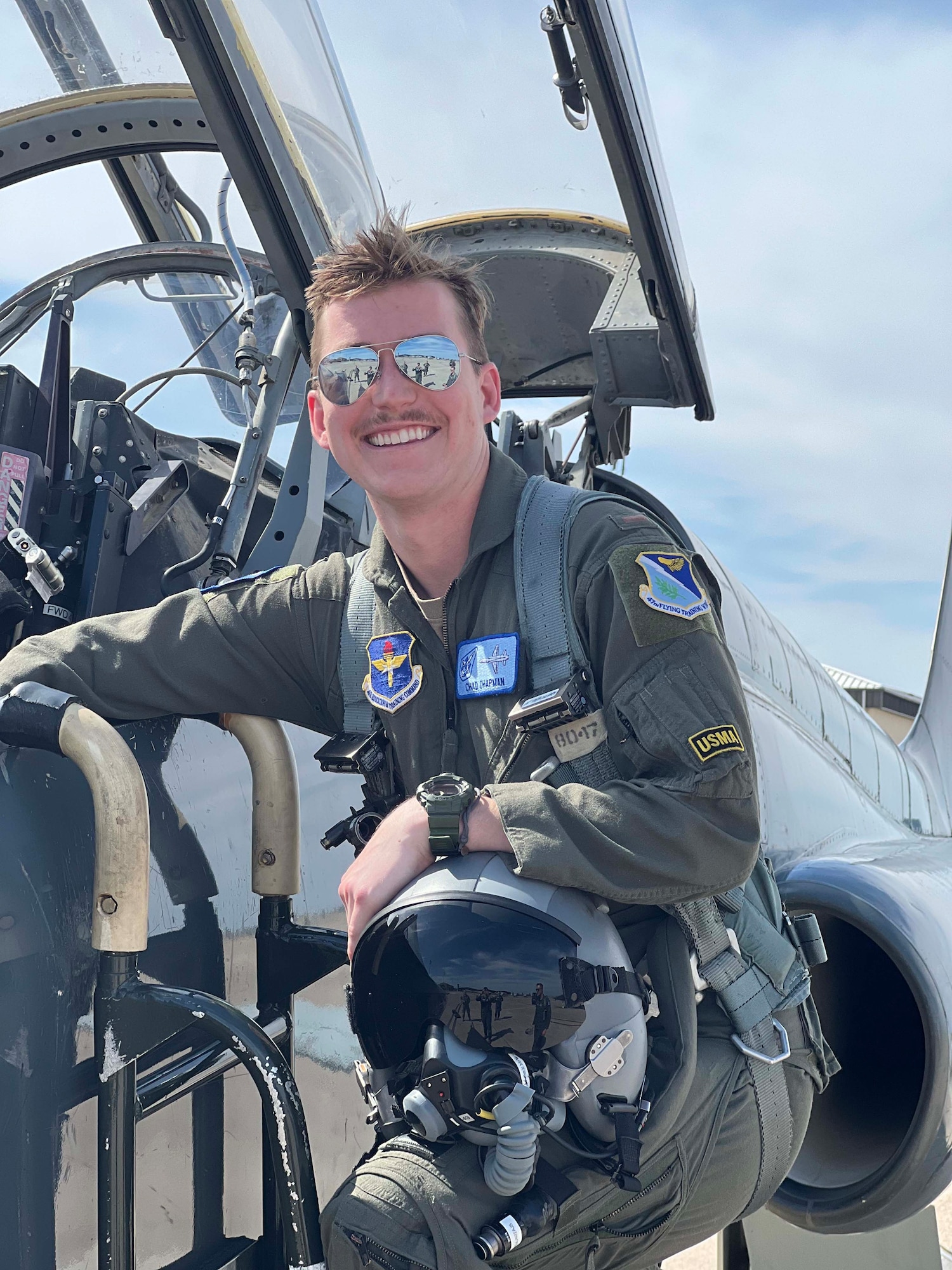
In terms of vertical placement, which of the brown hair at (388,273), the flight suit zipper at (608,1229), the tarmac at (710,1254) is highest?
the brown hair at (388,273)

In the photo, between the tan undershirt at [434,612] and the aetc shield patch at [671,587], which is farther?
the tan undershirt at [434,612]

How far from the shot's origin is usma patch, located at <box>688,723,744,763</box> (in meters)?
1.61

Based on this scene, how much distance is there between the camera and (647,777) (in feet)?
5.49

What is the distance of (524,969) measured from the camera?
147 cm

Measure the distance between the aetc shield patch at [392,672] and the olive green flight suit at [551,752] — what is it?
2 cm

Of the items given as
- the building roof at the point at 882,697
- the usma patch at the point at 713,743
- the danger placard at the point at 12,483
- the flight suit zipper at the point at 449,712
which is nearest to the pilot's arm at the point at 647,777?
the usma patch at the point at 713,743

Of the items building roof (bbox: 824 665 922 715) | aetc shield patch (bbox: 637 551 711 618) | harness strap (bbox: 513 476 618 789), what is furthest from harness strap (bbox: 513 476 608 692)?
building roof (bbox: 824 665 922 715)

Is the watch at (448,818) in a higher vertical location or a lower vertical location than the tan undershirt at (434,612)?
lower

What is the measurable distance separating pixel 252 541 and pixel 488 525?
85cm

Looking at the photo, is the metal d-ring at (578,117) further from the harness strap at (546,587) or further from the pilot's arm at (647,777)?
the pilot's arm at (647,777)

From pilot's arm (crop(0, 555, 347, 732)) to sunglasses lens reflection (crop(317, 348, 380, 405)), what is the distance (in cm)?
32

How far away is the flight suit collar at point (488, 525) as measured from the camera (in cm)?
187

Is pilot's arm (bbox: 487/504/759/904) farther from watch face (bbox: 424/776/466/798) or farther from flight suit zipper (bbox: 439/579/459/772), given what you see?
flight suit zipper (bbox: 439/579/459/772)

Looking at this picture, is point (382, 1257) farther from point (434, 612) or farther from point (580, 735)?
point (434, 612)
